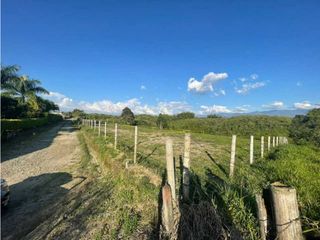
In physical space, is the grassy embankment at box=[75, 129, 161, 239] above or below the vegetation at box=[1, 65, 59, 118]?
below

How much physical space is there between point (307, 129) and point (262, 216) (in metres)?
39.8

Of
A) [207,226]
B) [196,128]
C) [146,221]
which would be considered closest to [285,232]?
[207,226]

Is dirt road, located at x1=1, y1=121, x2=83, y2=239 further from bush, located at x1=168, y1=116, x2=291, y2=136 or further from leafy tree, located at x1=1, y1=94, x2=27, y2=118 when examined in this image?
bush, located at x1=168, y1=116, x2=291, y2=136

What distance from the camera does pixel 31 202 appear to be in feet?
24.5

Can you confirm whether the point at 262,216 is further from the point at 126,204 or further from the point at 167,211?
the point at 126,204

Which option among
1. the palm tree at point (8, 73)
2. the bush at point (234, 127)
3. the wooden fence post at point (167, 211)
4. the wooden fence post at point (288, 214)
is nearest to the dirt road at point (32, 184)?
the wooden fence post at point (167, 211)

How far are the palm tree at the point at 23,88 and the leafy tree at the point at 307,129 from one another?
122 feet

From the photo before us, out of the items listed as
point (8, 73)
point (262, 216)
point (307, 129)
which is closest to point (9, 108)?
point (8, 73)

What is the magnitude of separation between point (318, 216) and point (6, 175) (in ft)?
34.7

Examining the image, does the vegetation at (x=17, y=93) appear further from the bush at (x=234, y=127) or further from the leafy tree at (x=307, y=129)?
the leafy tree at (x=307, y=129)

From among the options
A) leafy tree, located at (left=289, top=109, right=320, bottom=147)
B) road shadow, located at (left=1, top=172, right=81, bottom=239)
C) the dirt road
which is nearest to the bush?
leafy tree, located at (left=289, top=109, right=320, bottom=147)

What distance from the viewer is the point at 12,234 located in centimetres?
557

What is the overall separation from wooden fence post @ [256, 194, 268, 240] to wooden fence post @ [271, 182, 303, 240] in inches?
15.4

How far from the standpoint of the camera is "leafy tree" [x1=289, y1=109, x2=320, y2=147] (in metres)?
31.6
